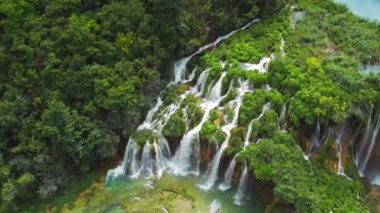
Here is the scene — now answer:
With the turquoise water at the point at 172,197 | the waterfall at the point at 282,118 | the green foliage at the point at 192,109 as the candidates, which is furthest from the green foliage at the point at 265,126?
the green foliage at the point at 192,109

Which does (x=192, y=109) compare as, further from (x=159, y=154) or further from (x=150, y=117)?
(x=159, y=154)

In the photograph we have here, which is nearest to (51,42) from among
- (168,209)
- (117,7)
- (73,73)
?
(73,73)

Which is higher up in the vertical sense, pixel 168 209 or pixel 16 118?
pixel 16 118

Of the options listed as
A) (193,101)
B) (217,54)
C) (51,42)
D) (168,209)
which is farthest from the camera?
(217,54)

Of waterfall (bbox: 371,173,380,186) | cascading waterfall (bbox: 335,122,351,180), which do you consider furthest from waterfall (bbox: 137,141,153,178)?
waterfall (bbox: 371,173,380,186)

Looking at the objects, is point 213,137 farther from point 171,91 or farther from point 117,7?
point 117,7

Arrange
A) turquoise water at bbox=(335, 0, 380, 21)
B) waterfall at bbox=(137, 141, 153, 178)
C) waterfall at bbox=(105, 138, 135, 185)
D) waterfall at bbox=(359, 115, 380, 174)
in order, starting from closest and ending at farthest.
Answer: waterfall at bbox=(359, 115, 380, 174)
waterfall at bbox=(137, 141, 153, 178)
waterfall at bbox=(105, 138, 135, 185)
turquoise water at bbox=(335, 0, 380, 21)

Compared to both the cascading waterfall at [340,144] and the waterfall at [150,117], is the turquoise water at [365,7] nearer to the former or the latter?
the cascading waterfall at [340,144]

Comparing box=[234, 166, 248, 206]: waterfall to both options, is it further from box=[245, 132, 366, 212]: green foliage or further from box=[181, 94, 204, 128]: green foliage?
box=[181, 94, 204, 128]: green foliage
